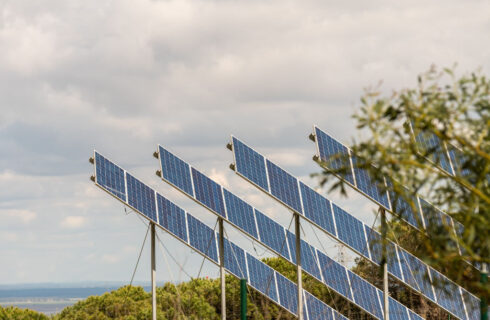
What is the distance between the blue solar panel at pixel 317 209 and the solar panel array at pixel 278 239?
2.27 ft

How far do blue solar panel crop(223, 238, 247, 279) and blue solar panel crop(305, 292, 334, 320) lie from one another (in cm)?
256

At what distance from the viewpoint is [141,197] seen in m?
30.6

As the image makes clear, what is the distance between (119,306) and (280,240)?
15177 mm

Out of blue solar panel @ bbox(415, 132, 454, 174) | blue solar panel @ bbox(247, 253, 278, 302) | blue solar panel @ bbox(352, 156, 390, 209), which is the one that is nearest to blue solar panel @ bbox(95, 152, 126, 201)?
blue solar panel @ bbox(247, 253, 278, 302)

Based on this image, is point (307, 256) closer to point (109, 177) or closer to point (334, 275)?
point (334, 275)

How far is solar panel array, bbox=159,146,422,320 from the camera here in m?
30.0

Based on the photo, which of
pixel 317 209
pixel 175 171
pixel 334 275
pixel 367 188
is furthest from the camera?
pixel 334 275

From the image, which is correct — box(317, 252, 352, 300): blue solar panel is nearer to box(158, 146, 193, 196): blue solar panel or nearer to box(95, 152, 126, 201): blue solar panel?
box(158, 146, 193, 196): blue solar panel

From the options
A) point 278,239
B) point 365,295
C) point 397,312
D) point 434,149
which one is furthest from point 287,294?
point 434,149

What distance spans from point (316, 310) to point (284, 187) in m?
6.48

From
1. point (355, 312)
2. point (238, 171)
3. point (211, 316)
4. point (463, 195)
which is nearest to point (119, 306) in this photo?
point (211, 316)

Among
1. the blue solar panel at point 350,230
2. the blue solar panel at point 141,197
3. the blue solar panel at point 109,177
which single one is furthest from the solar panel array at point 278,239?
the blue solar panel at point 350,230

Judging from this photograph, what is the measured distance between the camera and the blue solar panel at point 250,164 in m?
28.7

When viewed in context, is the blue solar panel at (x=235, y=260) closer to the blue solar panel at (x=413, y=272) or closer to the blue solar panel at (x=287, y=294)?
the blue solar panel at (x=287, y=294)
